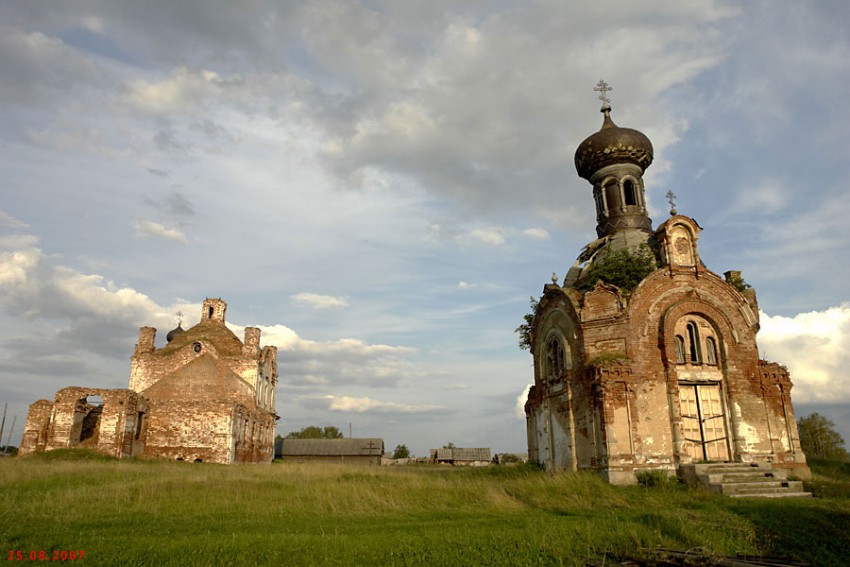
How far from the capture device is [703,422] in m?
17.1

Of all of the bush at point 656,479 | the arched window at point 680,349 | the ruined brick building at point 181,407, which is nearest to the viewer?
the bush at point 656,479

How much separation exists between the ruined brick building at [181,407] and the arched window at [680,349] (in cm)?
2605

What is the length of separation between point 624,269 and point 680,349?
3.34 meters

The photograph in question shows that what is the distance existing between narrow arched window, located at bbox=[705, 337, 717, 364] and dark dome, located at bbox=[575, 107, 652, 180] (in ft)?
30.0

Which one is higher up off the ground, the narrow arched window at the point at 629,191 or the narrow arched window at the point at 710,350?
the narrow arched window at the point at 629,191

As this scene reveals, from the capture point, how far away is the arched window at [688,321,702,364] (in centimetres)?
1788

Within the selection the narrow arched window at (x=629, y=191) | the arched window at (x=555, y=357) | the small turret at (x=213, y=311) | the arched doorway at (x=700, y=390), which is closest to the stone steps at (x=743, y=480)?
the arched doorway at (x=700, y=390)

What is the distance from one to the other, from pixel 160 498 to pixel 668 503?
12383 millimetres

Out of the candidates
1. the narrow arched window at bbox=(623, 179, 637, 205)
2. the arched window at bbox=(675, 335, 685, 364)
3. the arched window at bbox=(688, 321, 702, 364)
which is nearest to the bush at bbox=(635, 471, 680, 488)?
the arched window at bbox=(675, 335, 685, 364)

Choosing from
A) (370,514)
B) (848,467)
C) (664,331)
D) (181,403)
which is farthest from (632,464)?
(181,403)

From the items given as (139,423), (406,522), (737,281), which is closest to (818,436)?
(737,281)

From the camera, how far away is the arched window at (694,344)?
17.9 metres

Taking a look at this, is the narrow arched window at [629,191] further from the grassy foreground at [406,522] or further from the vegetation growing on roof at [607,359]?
the grassy foreground at [406,522]

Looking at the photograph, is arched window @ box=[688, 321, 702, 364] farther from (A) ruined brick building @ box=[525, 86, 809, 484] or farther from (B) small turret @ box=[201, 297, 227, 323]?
(B) small turret @ box=[201, 297, 227, 323]
